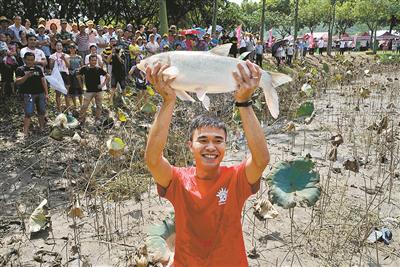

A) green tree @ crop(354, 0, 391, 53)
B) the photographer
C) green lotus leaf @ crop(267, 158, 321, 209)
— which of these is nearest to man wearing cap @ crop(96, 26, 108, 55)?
the photographer

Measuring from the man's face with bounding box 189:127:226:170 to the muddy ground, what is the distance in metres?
1.95

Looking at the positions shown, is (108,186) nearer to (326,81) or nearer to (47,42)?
(47,42)

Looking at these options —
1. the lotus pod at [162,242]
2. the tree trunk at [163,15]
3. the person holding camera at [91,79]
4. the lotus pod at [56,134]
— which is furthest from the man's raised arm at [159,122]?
the tree trunk at [163,15]

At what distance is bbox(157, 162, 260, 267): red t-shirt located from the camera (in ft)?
7.72

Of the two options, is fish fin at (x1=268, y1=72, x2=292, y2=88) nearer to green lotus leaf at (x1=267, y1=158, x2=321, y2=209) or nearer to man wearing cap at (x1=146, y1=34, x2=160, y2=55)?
green lotus leaf at (x1=267, y1=158, x2=321, y2=209)

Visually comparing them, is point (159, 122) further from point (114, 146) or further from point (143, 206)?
point (143, 206)

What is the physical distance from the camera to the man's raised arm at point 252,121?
87.4 inches

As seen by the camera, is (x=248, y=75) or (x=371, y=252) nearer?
(x=248, y=75)

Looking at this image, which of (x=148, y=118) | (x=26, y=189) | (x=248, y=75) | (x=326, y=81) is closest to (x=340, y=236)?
(x=248, y=75)

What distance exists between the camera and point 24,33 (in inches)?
387

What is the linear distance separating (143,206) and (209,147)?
3.37 m

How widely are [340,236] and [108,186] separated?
3.12 metres

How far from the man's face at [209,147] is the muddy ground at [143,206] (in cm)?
195

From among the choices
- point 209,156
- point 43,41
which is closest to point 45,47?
point 43,41
